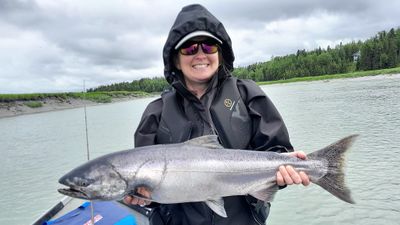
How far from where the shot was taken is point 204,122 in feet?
11.9

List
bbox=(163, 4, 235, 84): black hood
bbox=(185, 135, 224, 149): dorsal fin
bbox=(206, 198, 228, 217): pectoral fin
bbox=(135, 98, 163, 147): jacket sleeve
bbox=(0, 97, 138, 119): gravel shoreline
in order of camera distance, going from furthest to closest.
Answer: bbox=(0, 97, 138, 119): gravel shoreline → bbox=(163, 4, 235, 84): black hood → bbox=(135, 98, 163, 147): jacket sleeve → bbox=(185, 135, 224, 149): dorsal fin → bbox=(206, 198, 228, 217): pectoral fin

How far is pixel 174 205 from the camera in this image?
3.61 metres

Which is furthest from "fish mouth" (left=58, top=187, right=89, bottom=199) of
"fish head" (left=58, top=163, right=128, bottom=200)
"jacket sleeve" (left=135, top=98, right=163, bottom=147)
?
"jacket sleeve" (left=135, top=98, right=163, bottom=147)

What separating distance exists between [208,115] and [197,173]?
67 cm

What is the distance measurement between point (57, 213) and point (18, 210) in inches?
216

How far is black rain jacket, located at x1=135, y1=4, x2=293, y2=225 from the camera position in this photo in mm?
3430

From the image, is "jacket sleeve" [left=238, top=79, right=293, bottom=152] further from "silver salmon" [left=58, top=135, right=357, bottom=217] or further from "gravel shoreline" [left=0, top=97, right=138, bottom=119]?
"gravel shoreline" [left=0, top=97, right=138, bottom=119]

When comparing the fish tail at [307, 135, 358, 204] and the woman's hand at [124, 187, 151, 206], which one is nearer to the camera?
the woman's hand at [124, 187, 151, 206]

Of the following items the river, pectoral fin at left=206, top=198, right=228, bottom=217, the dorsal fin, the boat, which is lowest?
the river

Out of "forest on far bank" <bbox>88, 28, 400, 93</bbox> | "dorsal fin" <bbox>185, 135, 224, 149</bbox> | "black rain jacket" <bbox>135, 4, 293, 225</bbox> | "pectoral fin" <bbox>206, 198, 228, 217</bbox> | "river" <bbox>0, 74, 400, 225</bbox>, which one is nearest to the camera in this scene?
"pectoral fin" <bbox>206, 198, 228, 217</bbox>

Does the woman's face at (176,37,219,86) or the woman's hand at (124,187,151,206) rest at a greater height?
the woman's face at (176,37,219,86)

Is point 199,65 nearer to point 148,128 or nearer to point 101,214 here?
point 148,128

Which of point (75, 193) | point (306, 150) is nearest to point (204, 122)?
point (75, 193)

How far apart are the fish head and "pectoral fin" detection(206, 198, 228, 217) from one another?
2.72 feet
